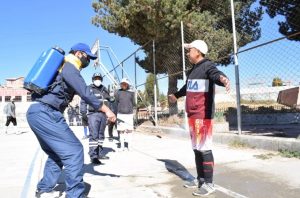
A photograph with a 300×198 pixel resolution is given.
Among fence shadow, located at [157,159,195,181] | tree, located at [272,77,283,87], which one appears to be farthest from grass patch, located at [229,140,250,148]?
fence shadow, located at [157,159,195,181]

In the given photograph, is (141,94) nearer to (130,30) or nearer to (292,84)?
(130,30)

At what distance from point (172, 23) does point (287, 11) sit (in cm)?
531

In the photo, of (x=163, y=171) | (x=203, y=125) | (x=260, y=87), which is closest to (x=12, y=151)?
(x=163, y=171)

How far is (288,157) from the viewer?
309 inches

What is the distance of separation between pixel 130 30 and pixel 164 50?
74.9 inches

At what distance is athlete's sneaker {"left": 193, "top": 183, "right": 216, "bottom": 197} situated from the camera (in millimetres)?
5480

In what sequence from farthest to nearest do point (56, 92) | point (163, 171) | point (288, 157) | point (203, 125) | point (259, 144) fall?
point (259, 144)
point (288, 157)
point (163, 171)
point (203, 125)
point (56, 92)

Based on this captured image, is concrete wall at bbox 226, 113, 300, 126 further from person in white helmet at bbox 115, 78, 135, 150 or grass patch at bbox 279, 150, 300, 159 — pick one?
grass patch at bbox 279, 150, 300, 159

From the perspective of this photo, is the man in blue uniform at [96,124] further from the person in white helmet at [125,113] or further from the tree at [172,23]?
the tree at [172,23]

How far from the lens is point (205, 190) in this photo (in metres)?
5.51

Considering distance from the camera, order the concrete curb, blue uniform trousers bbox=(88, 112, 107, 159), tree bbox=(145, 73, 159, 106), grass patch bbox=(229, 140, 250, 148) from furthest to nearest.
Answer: tree bbox=(145, 73, 159, 106) < grass patch bbox=(229, 140, 250, 148) < blue uniform trousers bbox=(88, 112, 107, 159) < the concrete curb

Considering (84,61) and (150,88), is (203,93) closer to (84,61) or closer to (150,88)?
(84,61)

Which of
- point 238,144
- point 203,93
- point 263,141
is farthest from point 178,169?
point 238,144

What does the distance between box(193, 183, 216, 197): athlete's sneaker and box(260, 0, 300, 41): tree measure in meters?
6.28
